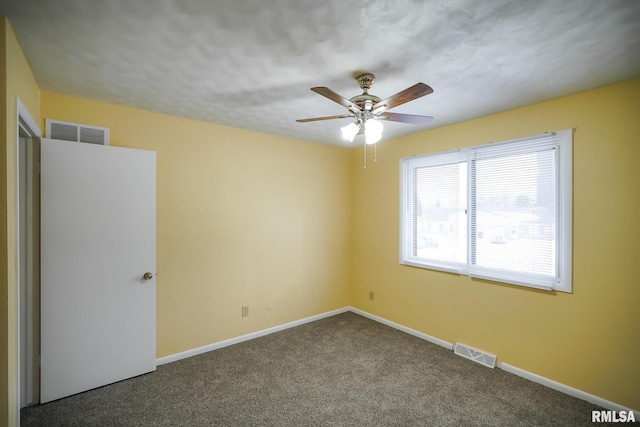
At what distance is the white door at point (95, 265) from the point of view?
239cm

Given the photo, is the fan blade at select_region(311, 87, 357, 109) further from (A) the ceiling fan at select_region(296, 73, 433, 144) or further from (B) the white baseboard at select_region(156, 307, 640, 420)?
(B) the white baseboard at select_region(156, 307, 640, 420)

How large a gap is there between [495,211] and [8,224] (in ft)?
12.4

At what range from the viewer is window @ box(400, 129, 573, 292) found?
2.62 m

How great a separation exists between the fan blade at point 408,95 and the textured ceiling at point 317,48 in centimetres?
25

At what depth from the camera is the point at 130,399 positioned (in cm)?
243

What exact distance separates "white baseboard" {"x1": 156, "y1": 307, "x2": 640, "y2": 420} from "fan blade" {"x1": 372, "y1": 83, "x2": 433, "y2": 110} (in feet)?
9.09

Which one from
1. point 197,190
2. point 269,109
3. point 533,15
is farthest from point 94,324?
point 533,15

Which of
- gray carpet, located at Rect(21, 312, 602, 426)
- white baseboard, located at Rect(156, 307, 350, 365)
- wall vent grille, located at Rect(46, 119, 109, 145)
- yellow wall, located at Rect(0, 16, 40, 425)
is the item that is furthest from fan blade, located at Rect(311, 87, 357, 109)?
white baseboard, located at Rect(156, 307, 350, 365)

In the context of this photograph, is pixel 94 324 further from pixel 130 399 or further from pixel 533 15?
pixel 533 15

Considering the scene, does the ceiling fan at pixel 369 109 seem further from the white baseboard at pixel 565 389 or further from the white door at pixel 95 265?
the white baseboard at pixel 565 389

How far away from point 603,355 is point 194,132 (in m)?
4.26

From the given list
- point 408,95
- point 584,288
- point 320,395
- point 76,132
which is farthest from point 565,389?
point 76,132

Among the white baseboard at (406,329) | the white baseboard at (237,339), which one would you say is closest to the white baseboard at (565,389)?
the white baseboard at (406,329)

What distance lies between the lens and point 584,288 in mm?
2463
